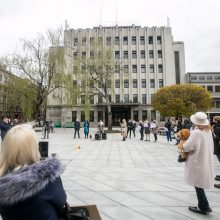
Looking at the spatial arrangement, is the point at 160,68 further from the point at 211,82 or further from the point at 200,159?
the point at 200,159

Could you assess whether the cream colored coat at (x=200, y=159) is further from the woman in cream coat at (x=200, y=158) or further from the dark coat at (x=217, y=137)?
the dark coat at (x=217, y=137)

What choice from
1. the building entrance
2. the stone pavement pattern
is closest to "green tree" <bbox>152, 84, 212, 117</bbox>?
the building entrance

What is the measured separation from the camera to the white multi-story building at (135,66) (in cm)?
5266

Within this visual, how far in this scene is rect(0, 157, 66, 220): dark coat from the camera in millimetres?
1880

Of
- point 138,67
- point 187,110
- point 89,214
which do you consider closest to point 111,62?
point 187,110

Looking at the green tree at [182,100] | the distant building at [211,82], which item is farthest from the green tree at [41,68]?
→ the distant building at [211,82]

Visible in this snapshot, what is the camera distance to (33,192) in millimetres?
1900

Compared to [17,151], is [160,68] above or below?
above

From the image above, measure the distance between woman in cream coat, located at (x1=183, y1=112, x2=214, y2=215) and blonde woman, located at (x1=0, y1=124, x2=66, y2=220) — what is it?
2911 millimetres

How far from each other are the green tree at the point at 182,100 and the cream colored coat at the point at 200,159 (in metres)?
37.3

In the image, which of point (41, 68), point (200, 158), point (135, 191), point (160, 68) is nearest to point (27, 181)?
point (200, 158)

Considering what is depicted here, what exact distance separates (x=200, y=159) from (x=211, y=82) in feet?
196

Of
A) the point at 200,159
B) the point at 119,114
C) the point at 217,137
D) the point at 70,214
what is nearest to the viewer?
the point at 70,214

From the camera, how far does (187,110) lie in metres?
41.0
